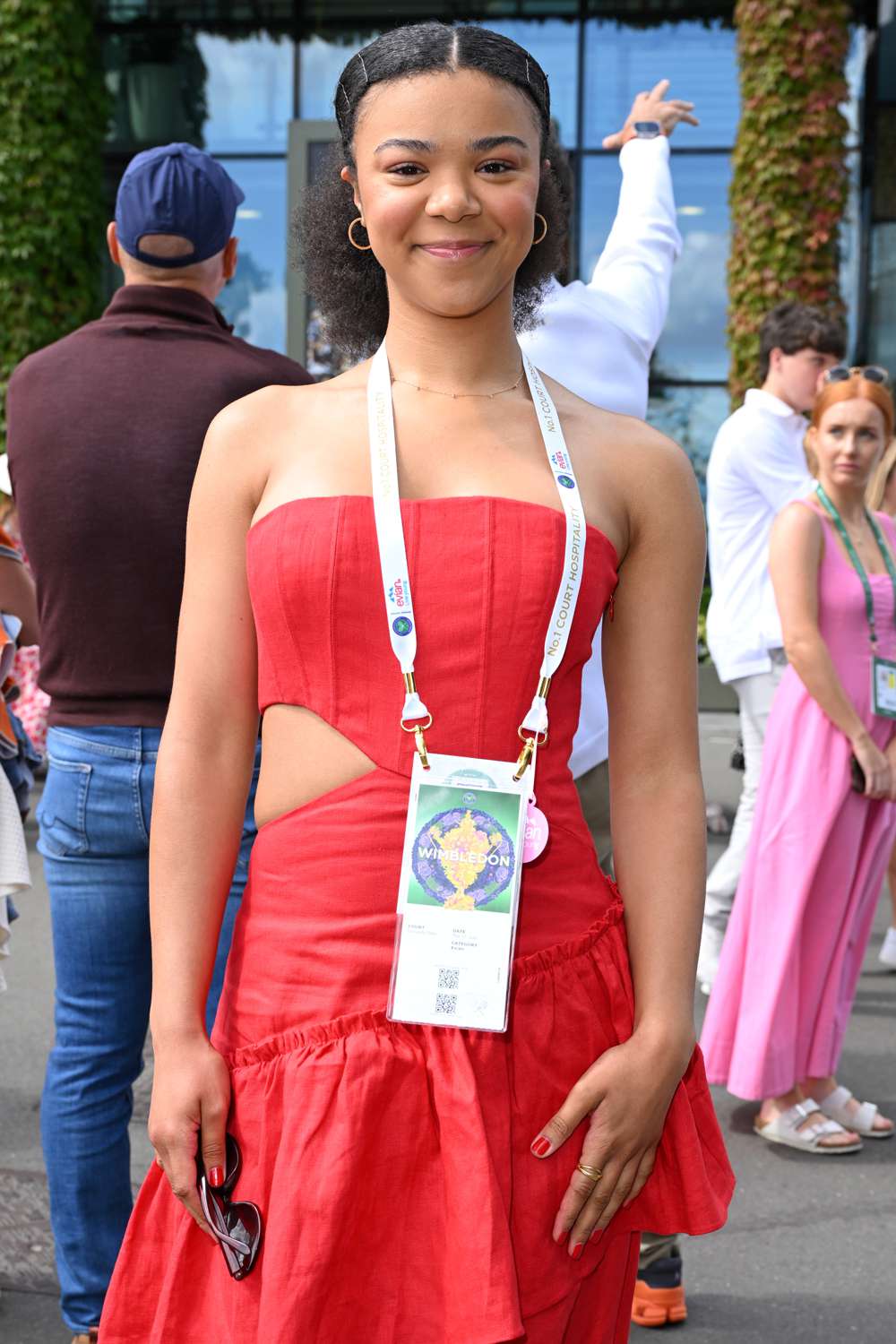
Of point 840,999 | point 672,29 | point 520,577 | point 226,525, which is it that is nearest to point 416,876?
point 520,577

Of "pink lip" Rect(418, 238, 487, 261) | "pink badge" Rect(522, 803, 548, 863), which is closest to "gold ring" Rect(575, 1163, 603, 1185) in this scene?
"pink badge" Rect(522, 803, 548, 863)

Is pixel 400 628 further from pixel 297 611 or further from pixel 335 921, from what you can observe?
pixel 335 921

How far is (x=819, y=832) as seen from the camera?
4.49m

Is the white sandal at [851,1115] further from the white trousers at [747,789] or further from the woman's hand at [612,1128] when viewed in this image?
the woman's hand at [612,1128]

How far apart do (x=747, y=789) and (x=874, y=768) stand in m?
1.10

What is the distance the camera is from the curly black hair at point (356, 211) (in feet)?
5.82

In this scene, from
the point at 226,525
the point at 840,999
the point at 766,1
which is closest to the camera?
the point at 226,525

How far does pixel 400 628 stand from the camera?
1.71 m

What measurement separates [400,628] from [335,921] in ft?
1.05

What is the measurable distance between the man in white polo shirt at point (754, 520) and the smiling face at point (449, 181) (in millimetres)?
3865

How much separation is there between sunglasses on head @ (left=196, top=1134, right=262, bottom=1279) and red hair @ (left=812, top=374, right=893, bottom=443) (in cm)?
358

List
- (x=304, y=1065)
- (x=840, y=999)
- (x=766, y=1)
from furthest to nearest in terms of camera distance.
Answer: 1. (x=766, y=1)
2. (x=840, y=999)
3. (x=304, y=1065)

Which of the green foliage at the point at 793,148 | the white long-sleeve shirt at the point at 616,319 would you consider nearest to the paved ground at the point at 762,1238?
the white long-sleeve shirt at the point at 616,319

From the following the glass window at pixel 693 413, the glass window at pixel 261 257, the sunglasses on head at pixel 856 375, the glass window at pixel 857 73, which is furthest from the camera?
the glass window at pixel 261 257
